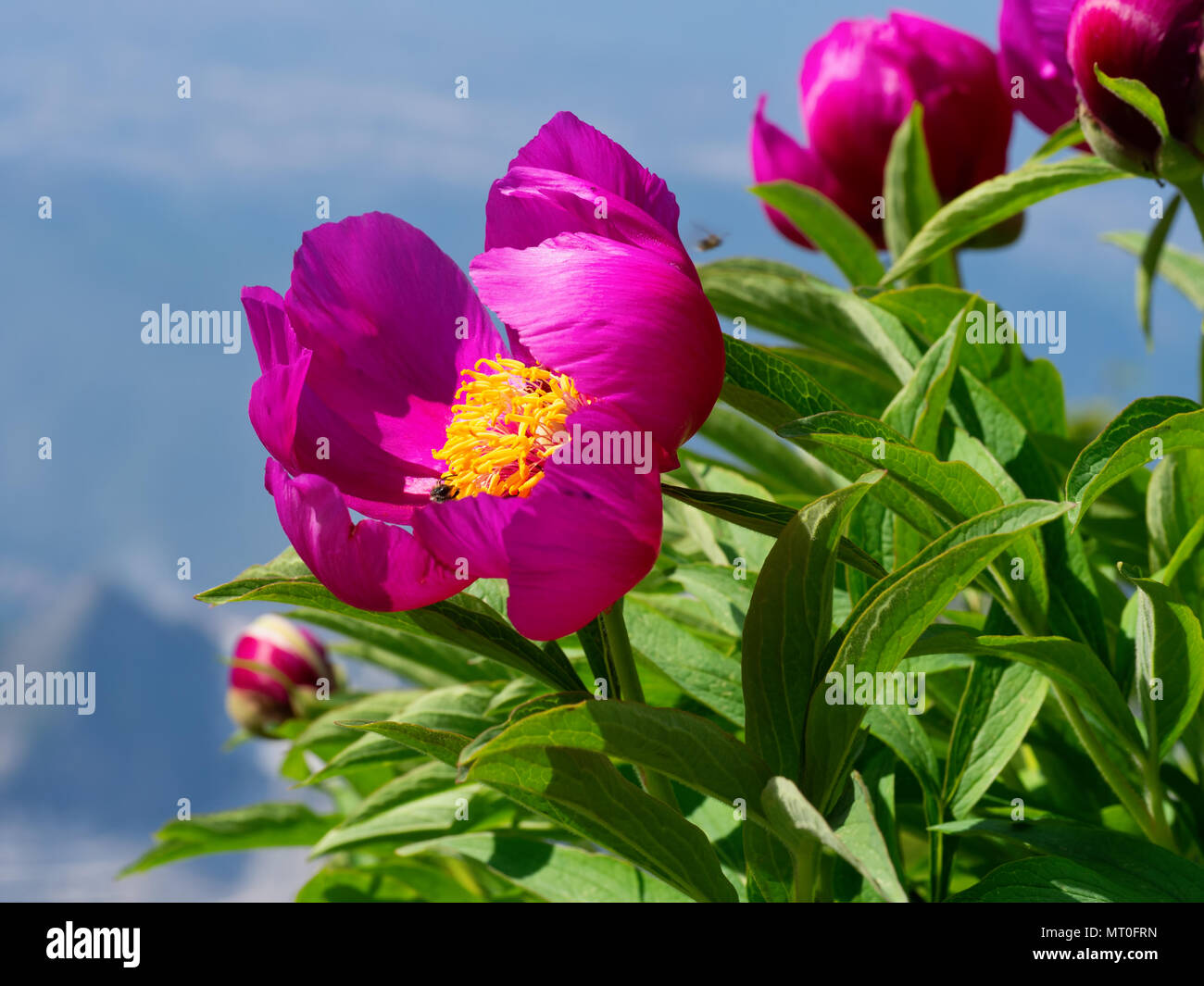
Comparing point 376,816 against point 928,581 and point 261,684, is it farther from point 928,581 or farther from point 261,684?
point 261,684

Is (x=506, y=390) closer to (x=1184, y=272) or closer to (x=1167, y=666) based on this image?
(x=1167, y=666)

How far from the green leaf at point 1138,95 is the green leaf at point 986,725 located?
315 millimetres

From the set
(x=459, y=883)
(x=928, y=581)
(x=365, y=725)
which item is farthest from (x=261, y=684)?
(x=928, y=581)

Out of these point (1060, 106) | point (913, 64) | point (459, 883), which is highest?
point (913, 64)

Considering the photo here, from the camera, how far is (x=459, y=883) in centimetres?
117

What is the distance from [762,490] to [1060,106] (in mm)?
381

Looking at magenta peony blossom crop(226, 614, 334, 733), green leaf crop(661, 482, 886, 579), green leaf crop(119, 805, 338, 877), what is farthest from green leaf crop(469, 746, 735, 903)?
magenta peony blossom crop(226, 614, 334, 733)

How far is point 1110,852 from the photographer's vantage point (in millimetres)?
603

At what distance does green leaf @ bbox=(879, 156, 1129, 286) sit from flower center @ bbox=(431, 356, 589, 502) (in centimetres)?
28

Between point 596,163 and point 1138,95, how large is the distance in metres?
0.32

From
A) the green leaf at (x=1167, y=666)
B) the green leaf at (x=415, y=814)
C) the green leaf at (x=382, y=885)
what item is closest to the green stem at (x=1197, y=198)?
the green leaf at (x=1167, y=666)

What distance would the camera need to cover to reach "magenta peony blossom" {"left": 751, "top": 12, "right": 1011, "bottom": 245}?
3.85 ft

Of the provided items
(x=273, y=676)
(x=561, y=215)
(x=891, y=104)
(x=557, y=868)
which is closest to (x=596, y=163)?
(x=561, y=215)

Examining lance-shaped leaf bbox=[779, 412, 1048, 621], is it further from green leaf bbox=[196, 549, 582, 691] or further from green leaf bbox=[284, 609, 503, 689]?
green leaf bbox=[284, 609, 503, 689]
